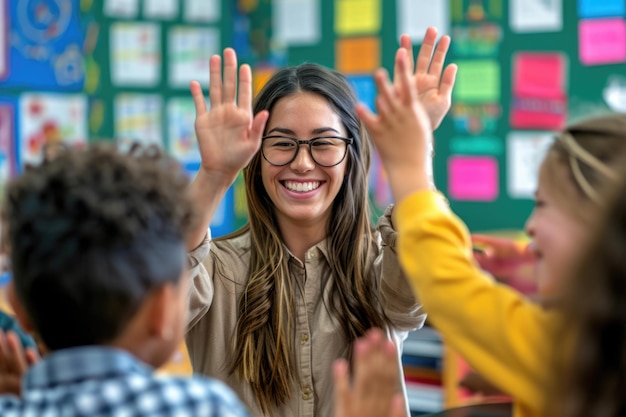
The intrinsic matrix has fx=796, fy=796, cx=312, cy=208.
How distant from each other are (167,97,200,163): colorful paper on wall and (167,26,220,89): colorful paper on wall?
0.10m

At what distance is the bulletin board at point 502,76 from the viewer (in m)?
3.07

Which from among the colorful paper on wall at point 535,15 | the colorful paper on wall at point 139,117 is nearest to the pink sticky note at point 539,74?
the colorful paper on wall at point 535,15

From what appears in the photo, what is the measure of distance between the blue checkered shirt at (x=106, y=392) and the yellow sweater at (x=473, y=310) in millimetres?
278

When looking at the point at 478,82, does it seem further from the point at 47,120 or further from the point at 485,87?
the point at 47,120

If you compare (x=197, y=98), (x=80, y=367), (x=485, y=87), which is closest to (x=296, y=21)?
(x=485, y=87)

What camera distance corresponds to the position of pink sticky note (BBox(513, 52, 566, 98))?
315 cm

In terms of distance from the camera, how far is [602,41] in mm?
3041

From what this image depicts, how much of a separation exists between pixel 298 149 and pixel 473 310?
2.36 ft

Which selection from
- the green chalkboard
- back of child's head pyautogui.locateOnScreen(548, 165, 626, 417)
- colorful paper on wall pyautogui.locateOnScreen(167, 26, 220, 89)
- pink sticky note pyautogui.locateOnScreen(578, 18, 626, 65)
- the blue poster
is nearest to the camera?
back of child's head pyautogui.locateOnScreen(548, 165, 626, 417)

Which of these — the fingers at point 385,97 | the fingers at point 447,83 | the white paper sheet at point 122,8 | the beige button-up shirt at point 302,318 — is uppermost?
the white paper sheet at point 122,8

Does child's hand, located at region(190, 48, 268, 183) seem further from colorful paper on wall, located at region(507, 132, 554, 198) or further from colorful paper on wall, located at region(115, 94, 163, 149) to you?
colorful paper on wall, located at region(115, 94, 163, 149)

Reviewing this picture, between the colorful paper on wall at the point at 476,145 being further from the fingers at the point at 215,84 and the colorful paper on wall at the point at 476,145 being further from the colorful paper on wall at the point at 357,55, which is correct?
the fingers at the point at 215,84

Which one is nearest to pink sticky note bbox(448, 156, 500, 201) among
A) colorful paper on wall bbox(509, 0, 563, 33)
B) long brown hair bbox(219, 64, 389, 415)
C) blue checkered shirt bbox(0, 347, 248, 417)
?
colorful paper on wall bbox(509, 0, 563, 33)

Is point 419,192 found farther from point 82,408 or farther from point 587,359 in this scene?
point 82,408
